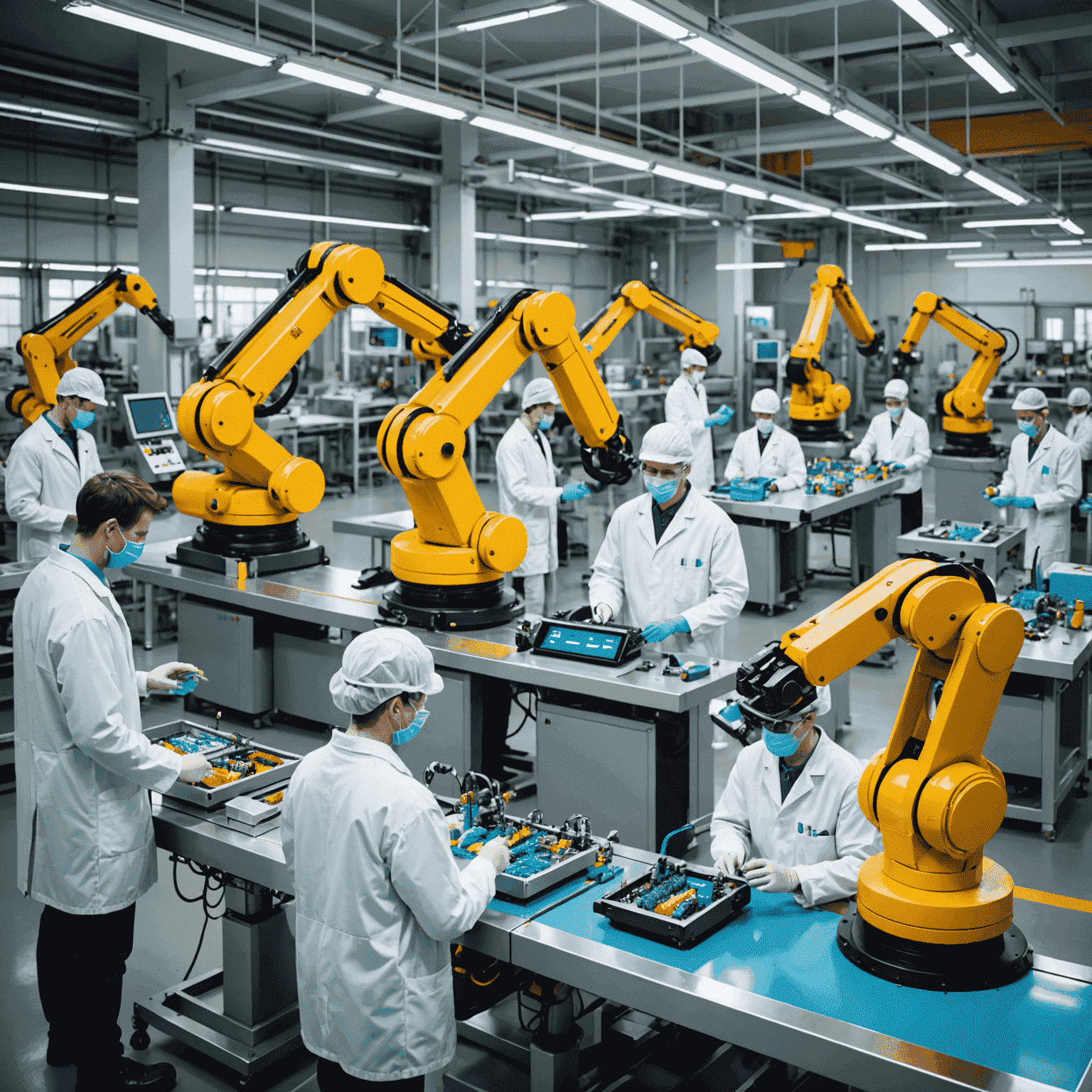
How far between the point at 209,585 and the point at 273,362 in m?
1.15

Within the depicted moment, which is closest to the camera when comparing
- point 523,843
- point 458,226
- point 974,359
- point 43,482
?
point 523,843

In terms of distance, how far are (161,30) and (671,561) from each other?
3.84 metres

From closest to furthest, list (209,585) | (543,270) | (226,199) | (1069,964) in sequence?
(1069,964) < (209,585) < (226,199) < (543,270)

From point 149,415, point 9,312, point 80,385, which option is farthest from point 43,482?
point 9,312

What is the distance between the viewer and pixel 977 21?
841cm

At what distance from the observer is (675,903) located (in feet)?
7.55

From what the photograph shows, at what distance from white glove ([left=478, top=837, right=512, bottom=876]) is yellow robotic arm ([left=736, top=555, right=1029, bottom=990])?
0.67m

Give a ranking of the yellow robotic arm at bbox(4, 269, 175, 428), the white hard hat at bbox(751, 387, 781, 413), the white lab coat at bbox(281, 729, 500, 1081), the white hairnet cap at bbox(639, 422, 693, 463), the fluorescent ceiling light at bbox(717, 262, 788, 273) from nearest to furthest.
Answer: the white lab coat at bbox(281, 729, 500, 1081), the white hairnet cap at bbox(639, 422, 693, 463), the white hard hat at bbox(751, 387, 781, 413), the yellow robotic arm at bbox(4, 269, 175, 428), the fluorescent ceiling light at bbox(717, 262, 788, 273)

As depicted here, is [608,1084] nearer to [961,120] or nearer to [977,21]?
[977,21]

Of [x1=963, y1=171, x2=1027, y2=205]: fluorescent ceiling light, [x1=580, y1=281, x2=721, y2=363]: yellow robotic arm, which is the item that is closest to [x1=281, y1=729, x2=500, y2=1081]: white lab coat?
[x1=580, y1=281, x2=721, y2=363]: yellow robotic arm

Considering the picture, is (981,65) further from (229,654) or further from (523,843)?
(523,843)

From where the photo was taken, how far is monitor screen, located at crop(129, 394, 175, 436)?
802 centimetres

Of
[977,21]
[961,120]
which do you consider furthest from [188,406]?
[961,120]

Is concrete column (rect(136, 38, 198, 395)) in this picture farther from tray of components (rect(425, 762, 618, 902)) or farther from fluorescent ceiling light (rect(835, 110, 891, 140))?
tray of components (rect(425, 762, 618, 902))
